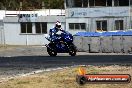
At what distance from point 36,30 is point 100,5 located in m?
8.31

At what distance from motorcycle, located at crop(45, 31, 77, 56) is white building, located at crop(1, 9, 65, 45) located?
2491cm

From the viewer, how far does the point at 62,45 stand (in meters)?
31.7

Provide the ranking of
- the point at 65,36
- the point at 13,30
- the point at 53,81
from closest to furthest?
1. the point at 53,81
2. the point at 65,36
3. the point at 13,30

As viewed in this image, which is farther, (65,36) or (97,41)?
(97,41)

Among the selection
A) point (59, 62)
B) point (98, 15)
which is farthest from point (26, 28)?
point (59, 62)

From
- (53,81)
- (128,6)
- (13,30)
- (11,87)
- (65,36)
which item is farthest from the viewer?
(13,30)

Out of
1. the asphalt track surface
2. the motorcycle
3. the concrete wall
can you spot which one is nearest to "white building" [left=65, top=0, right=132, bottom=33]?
the concrete wall

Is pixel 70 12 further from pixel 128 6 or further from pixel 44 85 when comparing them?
pixel 44 85

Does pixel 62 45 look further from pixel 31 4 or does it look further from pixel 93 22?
pixel 31 4

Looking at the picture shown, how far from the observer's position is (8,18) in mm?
58250

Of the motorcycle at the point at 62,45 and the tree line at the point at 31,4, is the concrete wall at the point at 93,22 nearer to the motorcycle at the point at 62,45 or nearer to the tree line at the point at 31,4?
the motorcycle at the point at 62,45

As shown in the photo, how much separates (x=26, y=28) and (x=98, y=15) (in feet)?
30.2

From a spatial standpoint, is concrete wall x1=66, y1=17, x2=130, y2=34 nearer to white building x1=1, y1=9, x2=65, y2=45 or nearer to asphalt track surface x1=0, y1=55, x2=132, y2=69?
white building x1=1, y1=9, x2=65, y2=45

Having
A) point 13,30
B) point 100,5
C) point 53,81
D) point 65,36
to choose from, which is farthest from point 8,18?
point 53,81
